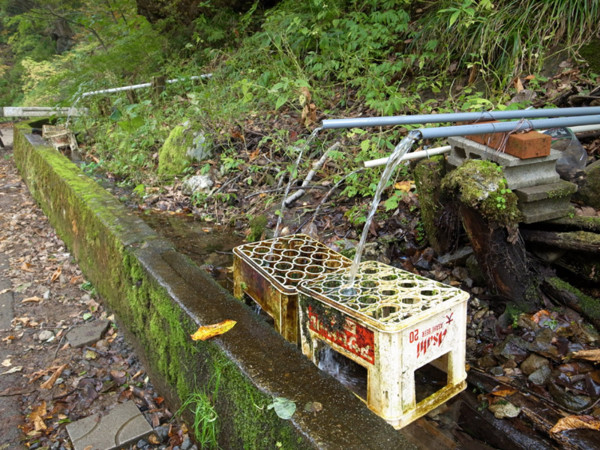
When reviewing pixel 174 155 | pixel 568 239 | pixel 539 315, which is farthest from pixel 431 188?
pixel 174 155

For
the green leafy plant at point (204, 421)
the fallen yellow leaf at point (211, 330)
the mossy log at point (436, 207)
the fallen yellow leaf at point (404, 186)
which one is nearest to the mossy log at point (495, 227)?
the mossy log at point (436, 207)

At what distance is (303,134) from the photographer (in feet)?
20.3

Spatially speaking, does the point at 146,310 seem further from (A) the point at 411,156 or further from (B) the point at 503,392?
(B) the point at 503,392

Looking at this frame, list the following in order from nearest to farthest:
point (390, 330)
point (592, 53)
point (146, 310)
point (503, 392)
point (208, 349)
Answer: point (390, 330), point (208, 349), point (503, 392), point (146, 310), point (592, 53)

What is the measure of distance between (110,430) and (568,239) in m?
3.06

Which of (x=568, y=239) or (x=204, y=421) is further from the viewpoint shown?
(x=568, y=239)

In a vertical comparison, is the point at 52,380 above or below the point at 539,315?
below

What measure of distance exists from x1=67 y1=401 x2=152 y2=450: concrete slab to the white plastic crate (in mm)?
1175

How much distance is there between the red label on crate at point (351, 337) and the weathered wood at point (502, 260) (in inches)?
47.2

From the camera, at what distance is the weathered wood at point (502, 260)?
2951 millimetres

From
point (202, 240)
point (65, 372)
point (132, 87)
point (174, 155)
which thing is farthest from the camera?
point (132, 87)

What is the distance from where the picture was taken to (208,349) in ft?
7.78

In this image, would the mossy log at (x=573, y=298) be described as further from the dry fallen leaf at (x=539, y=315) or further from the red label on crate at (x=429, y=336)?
the red label on crate at (x=429, y=336)

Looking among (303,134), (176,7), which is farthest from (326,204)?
(176,7)
